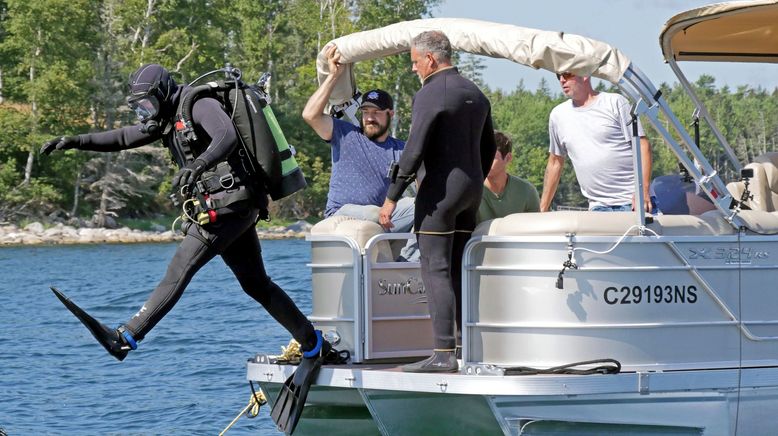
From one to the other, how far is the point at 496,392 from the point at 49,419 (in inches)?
242

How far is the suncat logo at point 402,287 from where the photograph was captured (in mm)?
7926

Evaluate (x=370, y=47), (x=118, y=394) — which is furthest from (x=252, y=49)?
(x=370, y=47)

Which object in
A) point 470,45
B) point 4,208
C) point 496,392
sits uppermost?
point 470,45

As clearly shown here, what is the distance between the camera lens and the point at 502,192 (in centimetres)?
820

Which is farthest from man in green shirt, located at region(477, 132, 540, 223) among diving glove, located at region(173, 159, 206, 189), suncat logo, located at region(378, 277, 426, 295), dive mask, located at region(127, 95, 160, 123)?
dive mask, located at region(127, 95, 160, 123)

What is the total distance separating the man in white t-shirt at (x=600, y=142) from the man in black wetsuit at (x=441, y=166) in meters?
0.90

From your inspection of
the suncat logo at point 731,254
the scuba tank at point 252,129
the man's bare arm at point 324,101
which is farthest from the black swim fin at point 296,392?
the suncat logo at point 731,254

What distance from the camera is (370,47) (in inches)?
330

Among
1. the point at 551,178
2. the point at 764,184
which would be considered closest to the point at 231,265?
the point at 551,178

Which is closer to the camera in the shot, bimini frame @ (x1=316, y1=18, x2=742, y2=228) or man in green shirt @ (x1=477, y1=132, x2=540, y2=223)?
bimini frame @ (x1=316, y1=18, x2=742, y2=228)

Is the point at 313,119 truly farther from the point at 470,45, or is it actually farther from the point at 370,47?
the point at 470,45

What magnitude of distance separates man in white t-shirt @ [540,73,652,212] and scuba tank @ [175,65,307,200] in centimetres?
173

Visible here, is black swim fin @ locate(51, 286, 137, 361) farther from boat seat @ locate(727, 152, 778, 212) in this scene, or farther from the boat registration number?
boat seat @ locate(727, 152, 778, 212)

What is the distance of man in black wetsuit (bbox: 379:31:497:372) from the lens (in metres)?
7.14
